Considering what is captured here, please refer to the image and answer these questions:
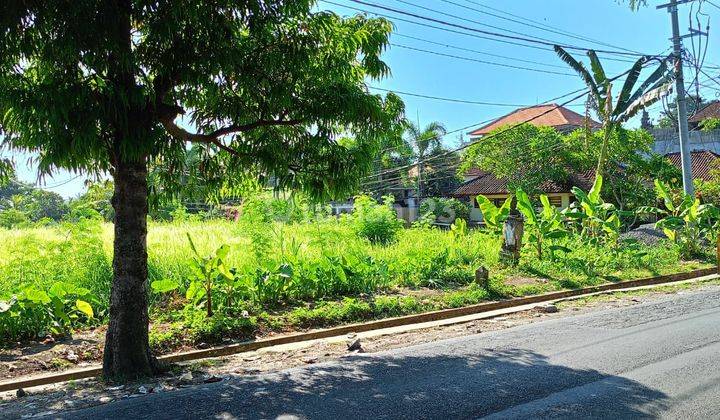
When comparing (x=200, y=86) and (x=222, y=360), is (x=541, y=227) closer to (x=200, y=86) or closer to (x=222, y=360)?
(x=222, y=360)

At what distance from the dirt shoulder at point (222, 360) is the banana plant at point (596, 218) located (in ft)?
17.0

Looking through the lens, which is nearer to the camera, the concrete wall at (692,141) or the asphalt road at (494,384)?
the asphalt road at (494,384)

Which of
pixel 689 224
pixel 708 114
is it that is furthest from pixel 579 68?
pixel 708 114

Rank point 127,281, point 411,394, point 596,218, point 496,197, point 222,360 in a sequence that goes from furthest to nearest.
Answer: point 496,197 → point 596,218 → point 222,360 → point 127,281 → point 411,394

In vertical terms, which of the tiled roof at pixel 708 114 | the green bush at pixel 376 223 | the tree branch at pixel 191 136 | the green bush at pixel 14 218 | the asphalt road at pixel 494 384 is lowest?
the asphalt road at pixel 494 384

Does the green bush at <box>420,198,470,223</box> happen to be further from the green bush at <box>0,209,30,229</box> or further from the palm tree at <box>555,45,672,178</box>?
the green bush at <box>0,209,30,229</box>

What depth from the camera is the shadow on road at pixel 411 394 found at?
17.2 ft

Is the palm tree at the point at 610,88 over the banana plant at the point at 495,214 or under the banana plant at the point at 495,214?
over

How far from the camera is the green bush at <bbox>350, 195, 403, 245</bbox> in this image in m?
18.0

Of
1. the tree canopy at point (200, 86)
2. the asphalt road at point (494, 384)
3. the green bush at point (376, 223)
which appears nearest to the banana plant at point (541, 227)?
the green bush at point (376, 223)

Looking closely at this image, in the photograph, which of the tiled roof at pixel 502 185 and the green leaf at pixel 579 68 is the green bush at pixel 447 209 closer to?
the tiled roof at pixel 502 185

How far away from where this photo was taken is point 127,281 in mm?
6570

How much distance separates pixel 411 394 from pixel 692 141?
47.0 meters

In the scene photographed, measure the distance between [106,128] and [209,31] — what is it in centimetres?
139
